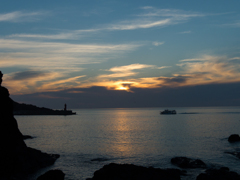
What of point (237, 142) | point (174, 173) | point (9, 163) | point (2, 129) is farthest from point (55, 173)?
point (237, 142)

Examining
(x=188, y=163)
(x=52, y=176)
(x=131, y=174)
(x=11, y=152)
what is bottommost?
(x=188, y=163)

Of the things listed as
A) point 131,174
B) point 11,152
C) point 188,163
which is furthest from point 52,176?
point 188,163

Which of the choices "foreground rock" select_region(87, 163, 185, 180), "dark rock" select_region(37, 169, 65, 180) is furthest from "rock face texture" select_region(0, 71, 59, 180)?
"foreground rock" select_region(87, 163, 185, 180)

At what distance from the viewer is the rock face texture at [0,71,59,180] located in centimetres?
2571

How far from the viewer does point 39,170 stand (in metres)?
29.2

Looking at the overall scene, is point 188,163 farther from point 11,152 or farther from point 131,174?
point 11,152

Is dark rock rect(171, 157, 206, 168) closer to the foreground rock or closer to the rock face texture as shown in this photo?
the foreground rock

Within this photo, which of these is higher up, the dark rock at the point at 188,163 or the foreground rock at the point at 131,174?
the foreground rock at the point at 131,174

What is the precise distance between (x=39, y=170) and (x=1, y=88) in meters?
11.5

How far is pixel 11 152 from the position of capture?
2719cm

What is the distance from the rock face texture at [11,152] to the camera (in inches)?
1012

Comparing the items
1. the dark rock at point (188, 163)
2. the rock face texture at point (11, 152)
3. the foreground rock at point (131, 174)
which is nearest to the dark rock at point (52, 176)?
the foreground rock at point (131, 174)

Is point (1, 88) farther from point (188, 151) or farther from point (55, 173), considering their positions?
point (188, 151)

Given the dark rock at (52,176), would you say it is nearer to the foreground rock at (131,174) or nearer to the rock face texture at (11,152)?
the foreground rock at (131,174)
